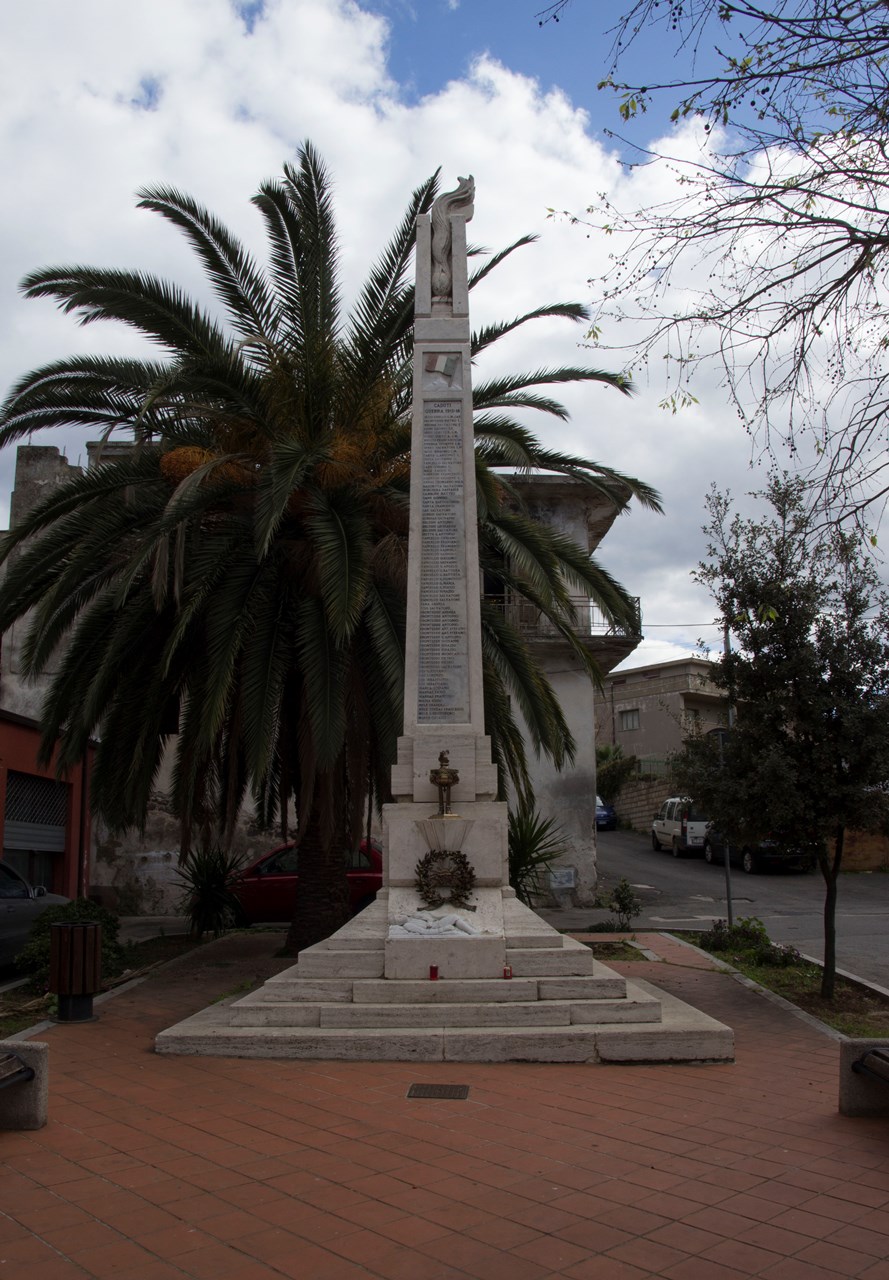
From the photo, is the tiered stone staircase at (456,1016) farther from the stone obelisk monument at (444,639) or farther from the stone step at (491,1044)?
the stone obelisk monument at (444,639)

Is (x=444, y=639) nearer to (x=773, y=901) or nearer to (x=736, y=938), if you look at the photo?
(x=736, y=938)

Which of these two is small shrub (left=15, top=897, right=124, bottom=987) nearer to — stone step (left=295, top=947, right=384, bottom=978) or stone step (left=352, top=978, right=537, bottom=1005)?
stone step (left=295, top=947, right=384, bottom=978)

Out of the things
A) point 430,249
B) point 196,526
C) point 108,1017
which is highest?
point 430,249

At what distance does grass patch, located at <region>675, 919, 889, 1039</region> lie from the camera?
9578 millimetres

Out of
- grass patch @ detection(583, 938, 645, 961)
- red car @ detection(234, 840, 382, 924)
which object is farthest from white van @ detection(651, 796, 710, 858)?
grass patch @ detection(583, 938, 645, 961)

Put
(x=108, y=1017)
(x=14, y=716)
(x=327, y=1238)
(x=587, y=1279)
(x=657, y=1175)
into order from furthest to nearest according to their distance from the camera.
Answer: (x=14, y=716)
(x=108, y=1017)
(x=657, y=1175)
(x=327, y=1238)
(x=587, y=1279)

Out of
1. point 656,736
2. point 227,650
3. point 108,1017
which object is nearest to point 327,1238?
point 108,1017

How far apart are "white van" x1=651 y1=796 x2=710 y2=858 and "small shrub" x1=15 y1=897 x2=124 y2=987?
58.6ft

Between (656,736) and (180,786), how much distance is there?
1322 inches

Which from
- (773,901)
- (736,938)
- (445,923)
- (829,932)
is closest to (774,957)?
(736,938)

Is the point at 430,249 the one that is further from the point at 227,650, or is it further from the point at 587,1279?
the point at 587,1279

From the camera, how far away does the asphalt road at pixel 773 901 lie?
14.9 m

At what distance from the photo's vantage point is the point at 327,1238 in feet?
13.5

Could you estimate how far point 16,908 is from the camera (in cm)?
1187
